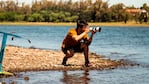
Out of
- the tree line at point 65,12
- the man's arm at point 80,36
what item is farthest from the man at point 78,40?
the tree line at point 65,12

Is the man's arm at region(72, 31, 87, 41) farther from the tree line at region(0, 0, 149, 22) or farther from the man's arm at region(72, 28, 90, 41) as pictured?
the tree line at region(0, 0, 149, 22)

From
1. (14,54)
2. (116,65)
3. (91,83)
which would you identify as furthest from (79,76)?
(14,54)

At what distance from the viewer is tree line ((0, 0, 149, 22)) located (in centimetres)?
14175

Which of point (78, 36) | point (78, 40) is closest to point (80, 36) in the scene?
point (78, 36)

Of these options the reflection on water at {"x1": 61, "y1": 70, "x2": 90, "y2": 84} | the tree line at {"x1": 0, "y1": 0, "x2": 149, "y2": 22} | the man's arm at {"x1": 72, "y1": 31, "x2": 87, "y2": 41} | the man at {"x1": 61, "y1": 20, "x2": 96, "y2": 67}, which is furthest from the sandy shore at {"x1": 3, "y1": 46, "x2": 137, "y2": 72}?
the tree line at {"x1": 0, "y1": 0, "x2": 149, "y2": 22}

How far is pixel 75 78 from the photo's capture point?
12.9 m

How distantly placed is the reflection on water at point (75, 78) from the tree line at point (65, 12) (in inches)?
4398

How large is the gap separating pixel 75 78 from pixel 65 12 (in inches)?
5522

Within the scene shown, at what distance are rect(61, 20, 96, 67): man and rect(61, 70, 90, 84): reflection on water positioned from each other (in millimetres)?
817

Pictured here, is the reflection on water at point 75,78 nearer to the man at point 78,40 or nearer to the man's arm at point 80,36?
the man at point 78,40

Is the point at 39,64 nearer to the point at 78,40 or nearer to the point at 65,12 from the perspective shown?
the point at 78,40

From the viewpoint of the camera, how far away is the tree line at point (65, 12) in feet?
465

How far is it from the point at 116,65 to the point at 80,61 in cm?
153

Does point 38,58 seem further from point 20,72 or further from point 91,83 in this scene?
point 91,83
